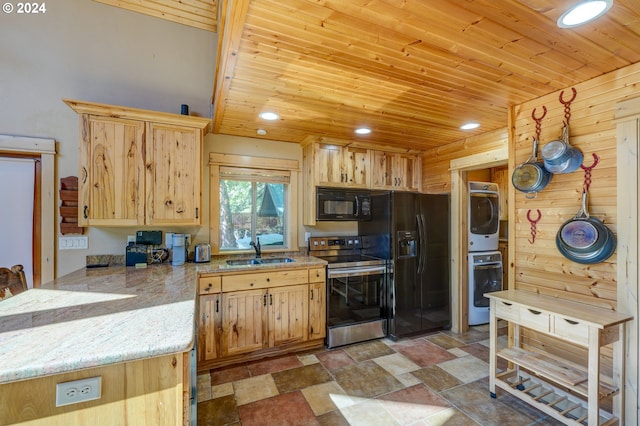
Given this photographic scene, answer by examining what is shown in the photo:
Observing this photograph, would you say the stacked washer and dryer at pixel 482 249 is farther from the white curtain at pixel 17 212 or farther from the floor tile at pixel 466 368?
the white curtain at pixel 17 212

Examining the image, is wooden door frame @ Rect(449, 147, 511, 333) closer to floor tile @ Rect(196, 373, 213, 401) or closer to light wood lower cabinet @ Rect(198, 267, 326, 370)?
light wood lower cabinet @ Rect(198, 267, 326, 370)

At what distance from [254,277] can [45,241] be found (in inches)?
74.6

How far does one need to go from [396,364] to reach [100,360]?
2444 mm

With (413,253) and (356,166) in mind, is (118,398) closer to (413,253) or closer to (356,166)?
(413,253)

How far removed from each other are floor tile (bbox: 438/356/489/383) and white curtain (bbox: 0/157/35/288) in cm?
389

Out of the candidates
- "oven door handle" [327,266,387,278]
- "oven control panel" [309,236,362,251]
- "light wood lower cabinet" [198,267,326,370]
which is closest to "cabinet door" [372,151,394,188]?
"oven control panel" [309,236,362,251]

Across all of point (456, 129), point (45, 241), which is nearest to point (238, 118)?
point (45, 241)

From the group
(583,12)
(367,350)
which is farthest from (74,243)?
(583,12)

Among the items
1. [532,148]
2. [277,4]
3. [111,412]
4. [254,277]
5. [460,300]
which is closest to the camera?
[111,412]

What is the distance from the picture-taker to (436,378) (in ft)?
7.80

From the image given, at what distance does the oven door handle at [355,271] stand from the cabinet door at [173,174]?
148 cm

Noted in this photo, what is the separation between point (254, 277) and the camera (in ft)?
8.79

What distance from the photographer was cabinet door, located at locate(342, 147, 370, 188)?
3.49 metres

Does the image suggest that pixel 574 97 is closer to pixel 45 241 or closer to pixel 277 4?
pixel 277 4
